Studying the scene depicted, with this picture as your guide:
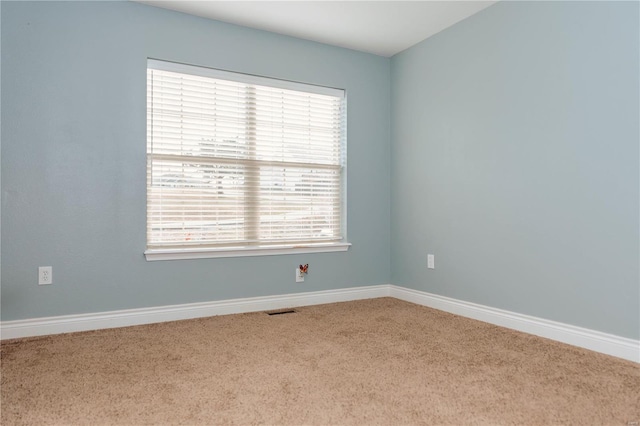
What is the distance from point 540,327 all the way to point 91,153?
315cm

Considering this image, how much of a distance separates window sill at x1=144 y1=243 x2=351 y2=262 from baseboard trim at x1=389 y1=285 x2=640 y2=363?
845 millimetres

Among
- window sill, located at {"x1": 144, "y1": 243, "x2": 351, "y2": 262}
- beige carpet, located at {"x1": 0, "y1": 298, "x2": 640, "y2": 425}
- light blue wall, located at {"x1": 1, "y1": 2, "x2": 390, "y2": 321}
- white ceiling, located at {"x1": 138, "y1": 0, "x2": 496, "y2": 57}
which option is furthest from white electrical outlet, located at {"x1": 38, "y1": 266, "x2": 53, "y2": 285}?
white ceiling, located at {"x1": 138, "y1": 0, "x2": 496, "y2": 57}

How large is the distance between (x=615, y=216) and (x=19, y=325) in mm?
3563

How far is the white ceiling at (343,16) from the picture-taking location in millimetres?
3035

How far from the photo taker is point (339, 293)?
3.77 m

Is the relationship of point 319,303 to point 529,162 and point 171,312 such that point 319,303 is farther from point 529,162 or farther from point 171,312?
point 529,162

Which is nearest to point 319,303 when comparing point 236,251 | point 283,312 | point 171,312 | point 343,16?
point 283,312

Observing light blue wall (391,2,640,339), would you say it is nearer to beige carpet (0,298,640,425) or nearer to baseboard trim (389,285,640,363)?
baseboard trim (389,285,640,363)

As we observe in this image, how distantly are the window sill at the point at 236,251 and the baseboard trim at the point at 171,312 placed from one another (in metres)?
0.35

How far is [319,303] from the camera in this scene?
3.66 meters

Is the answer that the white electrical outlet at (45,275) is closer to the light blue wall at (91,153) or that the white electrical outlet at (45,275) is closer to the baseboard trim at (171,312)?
the light blue wall at (91,153)

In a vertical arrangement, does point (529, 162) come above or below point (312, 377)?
above

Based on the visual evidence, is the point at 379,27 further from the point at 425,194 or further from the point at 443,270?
the point at 443,270

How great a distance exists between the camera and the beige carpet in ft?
5.35
